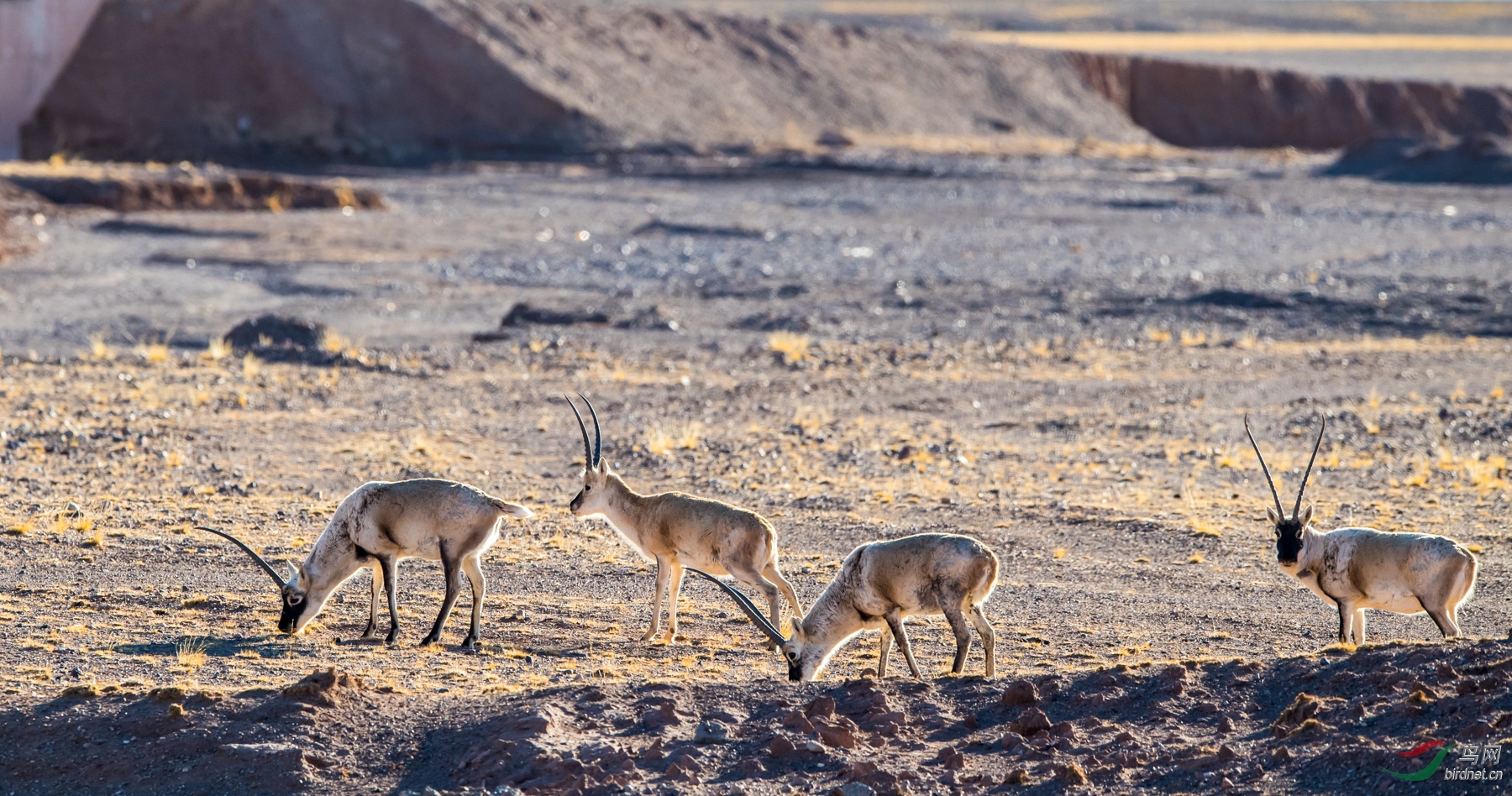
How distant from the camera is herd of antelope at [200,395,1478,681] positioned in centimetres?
939

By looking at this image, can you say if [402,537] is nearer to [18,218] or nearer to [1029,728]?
[1029,728]

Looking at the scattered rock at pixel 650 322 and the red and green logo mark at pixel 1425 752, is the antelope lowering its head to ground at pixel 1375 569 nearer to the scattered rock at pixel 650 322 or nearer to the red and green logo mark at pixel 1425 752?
the red and green logo mark at pixel 1425 752

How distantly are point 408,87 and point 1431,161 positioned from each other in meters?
40.6

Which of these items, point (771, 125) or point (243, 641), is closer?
point (243, 641)

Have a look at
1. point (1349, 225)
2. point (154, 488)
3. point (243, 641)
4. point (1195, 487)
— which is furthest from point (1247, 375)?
point (1349, 225)

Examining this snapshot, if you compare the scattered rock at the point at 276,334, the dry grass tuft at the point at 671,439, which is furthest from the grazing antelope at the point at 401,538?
the scattered rock at the point at 276,334

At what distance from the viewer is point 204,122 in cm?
6128

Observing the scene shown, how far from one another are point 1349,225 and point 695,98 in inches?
1337

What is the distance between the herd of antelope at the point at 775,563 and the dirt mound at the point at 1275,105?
267 ft

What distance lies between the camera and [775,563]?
34.6 feet

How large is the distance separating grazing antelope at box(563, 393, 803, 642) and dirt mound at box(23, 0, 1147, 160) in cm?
5250

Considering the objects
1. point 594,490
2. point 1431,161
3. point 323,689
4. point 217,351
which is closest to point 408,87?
point 1431,161

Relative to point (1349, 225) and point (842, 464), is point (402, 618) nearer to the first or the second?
point (842, 464)

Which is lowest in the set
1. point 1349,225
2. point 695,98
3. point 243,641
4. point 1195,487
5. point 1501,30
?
point 243,641
